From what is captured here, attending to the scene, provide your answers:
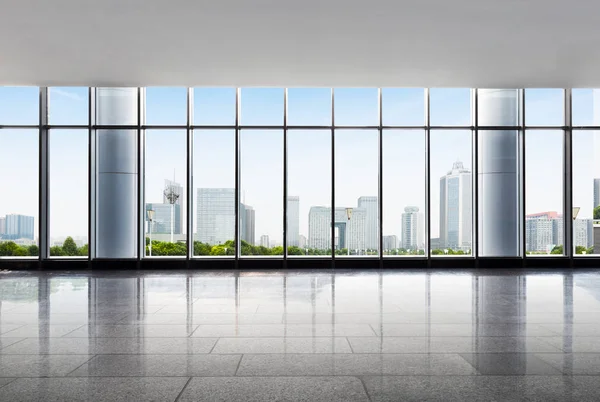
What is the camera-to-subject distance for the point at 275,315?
782 cm

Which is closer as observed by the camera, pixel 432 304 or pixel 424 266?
pixel 432 304

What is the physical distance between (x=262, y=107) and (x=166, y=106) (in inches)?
119

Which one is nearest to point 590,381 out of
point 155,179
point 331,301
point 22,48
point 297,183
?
point 331,301

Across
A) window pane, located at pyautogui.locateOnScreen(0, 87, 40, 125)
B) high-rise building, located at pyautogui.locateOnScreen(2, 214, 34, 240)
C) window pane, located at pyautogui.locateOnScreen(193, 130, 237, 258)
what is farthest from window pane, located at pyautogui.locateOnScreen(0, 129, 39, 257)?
window pane, located at pyautogui.locateOnScreen(193, 130, 237, 258)

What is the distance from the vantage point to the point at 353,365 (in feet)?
16.8

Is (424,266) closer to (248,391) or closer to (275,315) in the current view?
(275,315)

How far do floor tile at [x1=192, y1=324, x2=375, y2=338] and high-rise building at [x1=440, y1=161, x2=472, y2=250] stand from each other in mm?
9585

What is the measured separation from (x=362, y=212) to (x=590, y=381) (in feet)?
37.0

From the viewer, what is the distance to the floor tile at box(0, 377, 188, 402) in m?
4.20

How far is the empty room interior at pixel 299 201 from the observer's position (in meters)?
5.31

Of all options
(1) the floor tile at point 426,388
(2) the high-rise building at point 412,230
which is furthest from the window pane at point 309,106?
(1) the floor tile at point 426,388

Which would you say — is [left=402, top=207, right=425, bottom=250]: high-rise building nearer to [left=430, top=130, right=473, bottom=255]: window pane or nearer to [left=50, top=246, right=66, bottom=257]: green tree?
[left=430, top=130, right=473, bottom=255]: window pane

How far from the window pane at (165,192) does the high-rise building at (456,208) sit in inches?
323

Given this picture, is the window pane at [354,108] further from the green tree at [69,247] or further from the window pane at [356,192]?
the green tree at [69,247]
